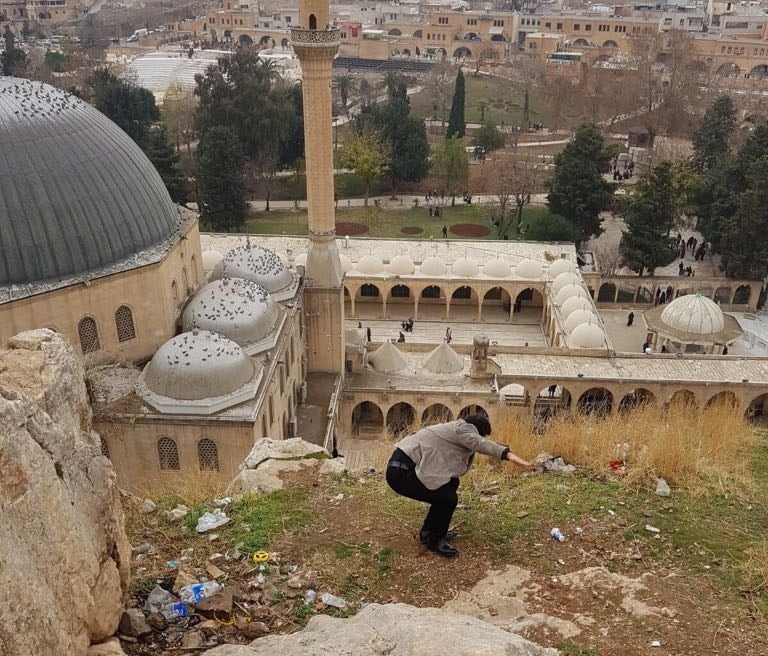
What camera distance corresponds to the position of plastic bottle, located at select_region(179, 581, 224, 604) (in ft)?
21.0

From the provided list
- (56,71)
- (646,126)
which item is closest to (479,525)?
(646,126)

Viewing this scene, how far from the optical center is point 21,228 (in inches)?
611

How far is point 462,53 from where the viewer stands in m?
93.8

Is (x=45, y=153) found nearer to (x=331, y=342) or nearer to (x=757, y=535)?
(x=331, y=342)

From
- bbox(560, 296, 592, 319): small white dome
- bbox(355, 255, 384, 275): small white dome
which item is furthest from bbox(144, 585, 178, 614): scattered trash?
bbox(355, 255, 384, 275): small white dome

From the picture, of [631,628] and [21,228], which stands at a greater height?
[21,228]

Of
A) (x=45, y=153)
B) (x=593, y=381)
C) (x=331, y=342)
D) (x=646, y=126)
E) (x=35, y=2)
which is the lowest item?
(x=593, y=381)

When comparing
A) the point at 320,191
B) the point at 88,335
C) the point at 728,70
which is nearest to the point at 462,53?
the point at 728,70

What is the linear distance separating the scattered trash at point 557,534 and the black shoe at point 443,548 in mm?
1234

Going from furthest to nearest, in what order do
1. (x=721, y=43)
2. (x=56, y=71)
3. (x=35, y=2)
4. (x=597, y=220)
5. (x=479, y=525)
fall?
(x=35, y=2), (x=721, y=43), (x=56, y=71), (x=597, y=220), (x=479, y=525)

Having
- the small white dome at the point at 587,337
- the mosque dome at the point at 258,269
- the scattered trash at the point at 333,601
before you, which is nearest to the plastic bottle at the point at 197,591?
the scattered trash at the point at 333,601

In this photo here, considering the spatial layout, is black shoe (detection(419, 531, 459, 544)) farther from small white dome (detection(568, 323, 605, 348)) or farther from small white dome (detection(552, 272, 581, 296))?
small white dome (detection(552, 272, 581, 296))

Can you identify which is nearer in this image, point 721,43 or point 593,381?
point 593,381

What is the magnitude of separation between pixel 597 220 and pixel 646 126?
21617 mm
